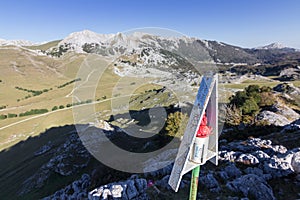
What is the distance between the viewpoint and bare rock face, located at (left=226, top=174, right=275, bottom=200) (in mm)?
16000

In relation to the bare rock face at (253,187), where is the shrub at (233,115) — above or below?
below

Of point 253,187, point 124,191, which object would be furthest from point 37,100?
point 253,187

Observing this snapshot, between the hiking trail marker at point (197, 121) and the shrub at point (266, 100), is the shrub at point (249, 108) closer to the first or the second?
the shrub at point (266, 100)

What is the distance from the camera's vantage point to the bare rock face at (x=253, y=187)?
1600 centimetres

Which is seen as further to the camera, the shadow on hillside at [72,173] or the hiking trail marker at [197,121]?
the shadow on hillside at [72,173]

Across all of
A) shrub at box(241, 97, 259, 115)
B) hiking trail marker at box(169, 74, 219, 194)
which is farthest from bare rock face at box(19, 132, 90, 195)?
hiking trail marker at box(169, 74, 219, 194)

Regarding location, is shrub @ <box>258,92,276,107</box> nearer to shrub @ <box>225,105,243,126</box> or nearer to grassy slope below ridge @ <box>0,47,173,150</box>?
shrub @ <box>225,105,243,126</box>

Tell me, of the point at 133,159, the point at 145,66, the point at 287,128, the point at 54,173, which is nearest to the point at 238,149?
the point at 287,128

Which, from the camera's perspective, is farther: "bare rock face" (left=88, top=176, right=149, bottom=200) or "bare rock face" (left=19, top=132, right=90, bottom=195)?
"bare rock face" (left=19, top=132, right=90, bottom=195)

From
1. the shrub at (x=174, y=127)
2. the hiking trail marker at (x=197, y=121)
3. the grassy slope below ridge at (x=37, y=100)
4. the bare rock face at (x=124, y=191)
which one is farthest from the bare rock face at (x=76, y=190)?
the grassy slope below ridge at (x=37, y=100)

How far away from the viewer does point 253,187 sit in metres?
16.5

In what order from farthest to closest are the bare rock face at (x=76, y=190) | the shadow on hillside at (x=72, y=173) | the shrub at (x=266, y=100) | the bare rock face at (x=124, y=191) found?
1. the shrub at (x=266, y=100)
2. the shadow on hillside at (x=72, y=173)
3. the bare rock face at (x=76, y=190)
4. the bare rock face at (x=124, y=191)

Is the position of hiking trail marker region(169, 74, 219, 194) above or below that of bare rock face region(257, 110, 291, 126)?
above

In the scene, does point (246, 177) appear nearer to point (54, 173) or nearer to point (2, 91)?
point (54, 173)
